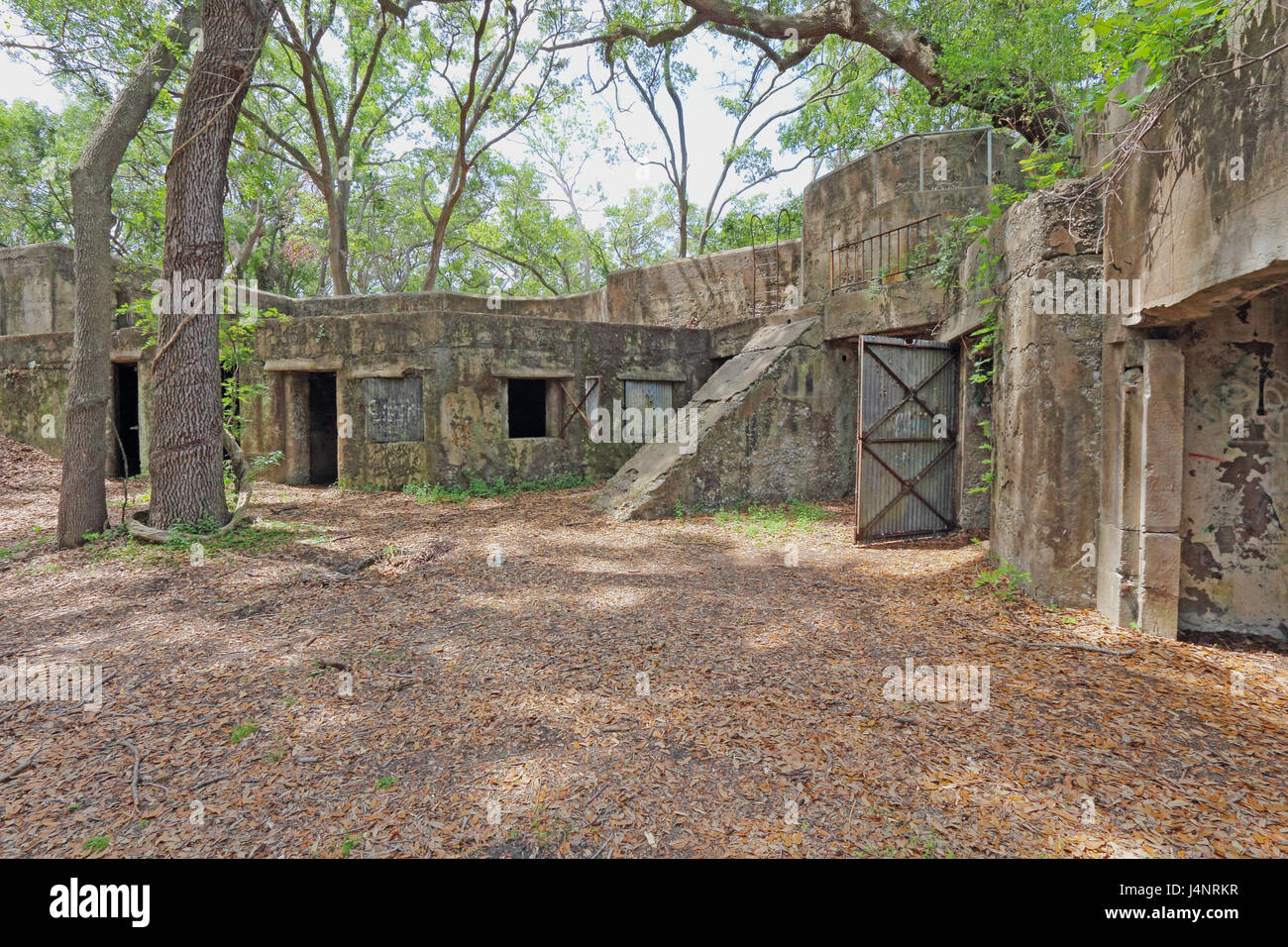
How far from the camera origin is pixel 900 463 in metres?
7.80

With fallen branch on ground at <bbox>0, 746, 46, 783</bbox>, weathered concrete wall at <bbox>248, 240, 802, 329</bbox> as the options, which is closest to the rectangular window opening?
weathered concrete wall at <bbox>248, 240, 802, 329</bbox>

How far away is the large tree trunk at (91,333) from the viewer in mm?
6684

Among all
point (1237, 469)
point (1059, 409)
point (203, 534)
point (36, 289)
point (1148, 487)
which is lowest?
point (203, 534)

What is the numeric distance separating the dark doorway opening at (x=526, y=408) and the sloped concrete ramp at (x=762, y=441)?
21.3 ft

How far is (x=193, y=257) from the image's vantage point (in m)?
6.79

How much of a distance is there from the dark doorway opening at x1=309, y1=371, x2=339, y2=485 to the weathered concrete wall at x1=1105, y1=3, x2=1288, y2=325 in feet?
45.0

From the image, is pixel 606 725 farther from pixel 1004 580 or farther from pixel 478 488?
pixel 478 488

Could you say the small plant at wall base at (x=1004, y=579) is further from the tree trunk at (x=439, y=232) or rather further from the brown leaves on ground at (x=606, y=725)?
the tree trunk at (x=439, y=232)

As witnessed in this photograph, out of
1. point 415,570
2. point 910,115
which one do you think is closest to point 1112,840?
point 415,570

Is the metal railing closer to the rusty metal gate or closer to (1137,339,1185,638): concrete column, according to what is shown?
the rusty metal gate

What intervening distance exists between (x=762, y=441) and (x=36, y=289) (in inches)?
696

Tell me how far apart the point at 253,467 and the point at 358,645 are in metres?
4.98

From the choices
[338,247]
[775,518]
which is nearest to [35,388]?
[338,247]

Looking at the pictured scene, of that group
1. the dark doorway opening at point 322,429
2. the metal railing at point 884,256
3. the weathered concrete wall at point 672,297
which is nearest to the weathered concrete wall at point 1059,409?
the metal railing at point 884,256
